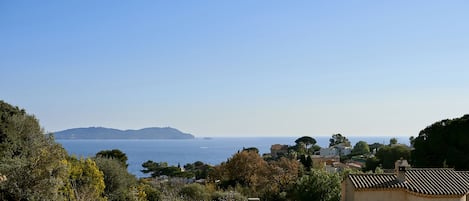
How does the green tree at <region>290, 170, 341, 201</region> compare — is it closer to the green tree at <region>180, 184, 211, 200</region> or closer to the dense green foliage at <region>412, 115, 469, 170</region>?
the green tree at <region>180, 184, 211, 200</region>

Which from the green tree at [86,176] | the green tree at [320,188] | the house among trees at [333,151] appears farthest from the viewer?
the house among trees at [333,151]

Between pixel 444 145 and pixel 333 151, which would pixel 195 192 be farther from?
pixel 333 151

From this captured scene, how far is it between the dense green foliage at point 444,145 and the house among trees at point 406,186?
12.7 m

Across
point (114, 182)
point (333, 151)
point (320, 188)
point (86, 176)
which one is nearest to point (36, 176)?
point (86, 176)

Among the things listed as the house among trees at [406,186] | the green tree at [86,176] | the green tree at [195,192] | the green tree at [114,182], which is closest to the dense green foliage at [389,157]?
the green tree at [195,192]

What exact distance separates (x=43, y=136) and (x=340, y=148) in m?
83.3

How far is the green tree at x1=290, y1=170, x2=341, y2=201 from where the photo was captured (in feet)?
73.0

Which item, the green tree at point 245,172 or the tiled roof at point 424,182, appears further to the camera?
the green tree at point 245,172

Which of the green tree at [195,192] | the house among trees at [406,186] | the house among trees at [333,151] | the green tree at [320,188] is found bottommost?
the green tree at [195,192]

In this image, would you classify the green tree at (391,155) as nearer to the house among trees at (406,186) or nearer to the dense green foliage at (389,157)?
the dense green foliage at (389,157)

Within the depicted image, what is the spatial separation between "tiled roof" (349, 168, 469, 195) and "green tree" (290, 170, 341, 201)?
5373 millimetres

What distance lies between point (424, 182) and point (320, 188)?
7.30 metres

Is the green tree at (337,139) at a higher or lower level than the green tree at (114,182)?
higher

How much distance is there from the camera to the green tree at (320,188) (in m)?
22.2
